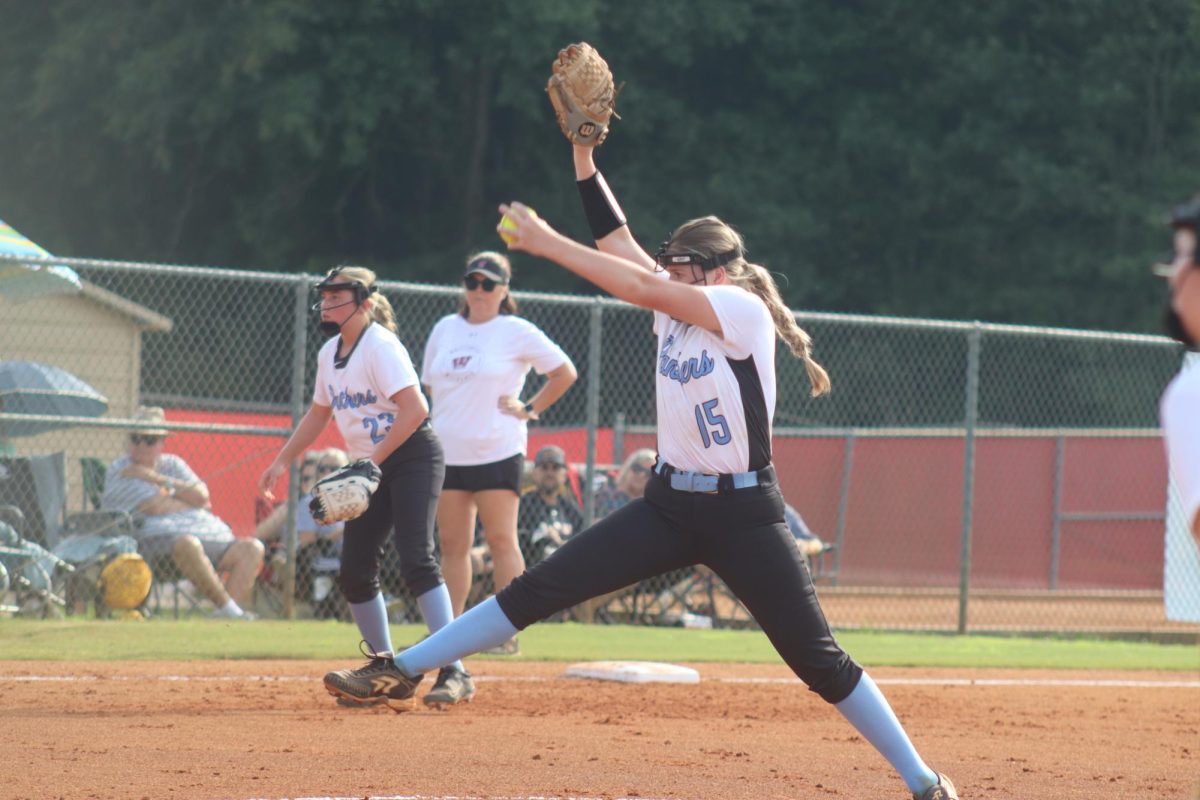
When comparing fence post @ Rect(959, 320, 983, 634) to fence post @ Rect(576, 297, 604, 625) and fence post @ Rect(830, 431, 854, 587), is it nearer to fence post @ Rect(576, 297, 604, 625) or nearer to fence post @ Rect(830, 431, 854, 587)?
fence post @ Rect(576, 297, 604, 625)

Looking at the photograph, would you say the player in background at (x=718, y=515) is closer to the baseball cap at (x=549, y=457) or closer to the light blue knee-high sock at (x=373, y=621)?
the light blue knee-high sock at (x=373, y=621)

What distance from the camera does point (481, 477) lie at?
30.2 ft

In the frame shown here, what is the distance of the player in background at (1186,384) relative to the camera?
9.50 ft

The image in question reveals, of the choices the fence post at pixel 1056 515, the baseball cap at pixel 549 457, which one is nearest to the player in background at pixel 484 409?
the baseball cap at pixel 549 457

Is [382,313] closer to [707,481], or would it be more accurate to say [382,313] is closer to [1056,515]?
[707,481]

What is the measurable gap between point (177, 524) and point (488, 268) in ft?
12.1

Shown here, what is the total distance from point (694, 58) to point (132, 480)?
880 inches

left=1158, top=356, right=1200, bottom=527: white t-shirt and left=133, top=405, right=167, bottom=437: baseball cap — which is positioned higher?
left=1158, top=356, right=1200, bottom=527: white t-shirt

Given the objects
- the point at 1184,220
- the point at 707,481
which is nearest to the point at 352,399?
the point at 707,481

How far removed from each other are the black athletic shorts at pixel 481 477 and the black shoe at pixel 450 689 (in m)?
1.56

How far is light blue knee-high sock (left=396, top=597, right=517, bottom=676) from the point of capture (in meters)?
5.57

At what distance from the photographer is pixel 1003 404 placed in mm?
26484

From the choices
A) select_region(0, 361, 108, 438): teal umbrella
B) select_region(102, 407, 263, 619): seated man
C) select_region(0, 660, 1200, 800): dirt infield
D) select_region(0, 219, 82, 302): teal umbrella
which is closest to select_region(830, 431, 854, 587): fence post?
select_region(102, 407, 263, 619): seated man

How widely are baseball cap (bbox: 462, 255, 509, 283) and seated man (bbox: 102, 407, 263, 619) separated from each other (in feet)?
10.5
